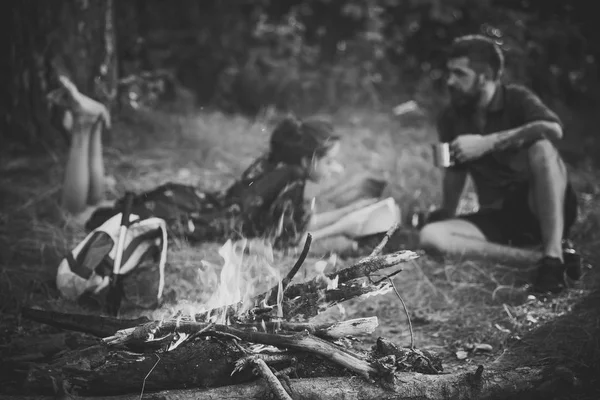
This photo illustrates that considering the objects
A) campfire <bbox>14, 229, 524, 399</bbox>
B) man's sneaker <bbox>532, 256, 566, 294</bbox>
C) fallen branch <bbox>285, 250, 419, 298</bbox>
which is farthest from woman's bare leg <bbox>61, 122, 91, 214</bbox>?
man's sneaker <bbox>532, 256, 566, 294</bbox>

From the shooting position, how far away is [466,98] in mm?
4398

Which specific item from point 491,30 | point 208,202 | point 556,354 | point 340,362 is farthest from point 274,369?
point 491,30

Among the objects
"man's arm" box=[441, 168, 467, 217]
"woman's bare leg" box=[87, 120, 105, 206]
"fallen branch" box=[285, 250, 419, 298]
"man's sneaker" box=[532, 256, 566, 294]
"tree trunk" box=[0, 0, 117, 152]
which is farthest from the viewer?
"tree trunk" box=[0, 0, 117, 152]

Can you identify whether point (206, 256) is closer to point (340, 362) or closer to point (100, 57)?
point (340, 362)

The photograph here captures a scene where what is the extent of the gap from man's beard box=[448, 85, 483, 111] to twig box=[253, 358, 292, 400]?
2.85 m

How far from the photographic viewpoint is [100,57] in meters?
5.93

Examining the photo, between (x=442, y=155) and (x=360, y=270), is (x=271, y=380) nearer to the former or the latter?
(x=360, y=270)

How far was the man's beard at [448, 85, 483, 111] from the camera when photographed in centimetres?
433

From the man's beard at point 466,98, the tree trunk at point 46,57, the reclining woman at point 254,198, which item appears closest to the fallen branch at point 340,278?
the reclining woman at point 254,198

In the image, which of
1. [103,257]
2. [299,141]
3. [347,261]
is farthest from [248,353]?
[299,141]

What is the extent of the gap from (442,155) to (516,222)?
30.1 inches

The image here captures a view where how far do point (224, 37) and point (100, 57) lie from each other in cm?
257

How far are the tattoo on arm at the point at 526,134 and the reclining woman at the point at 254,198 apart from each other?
3.59ft

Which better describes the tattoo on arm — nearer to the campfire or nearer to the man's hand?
the man's hand
